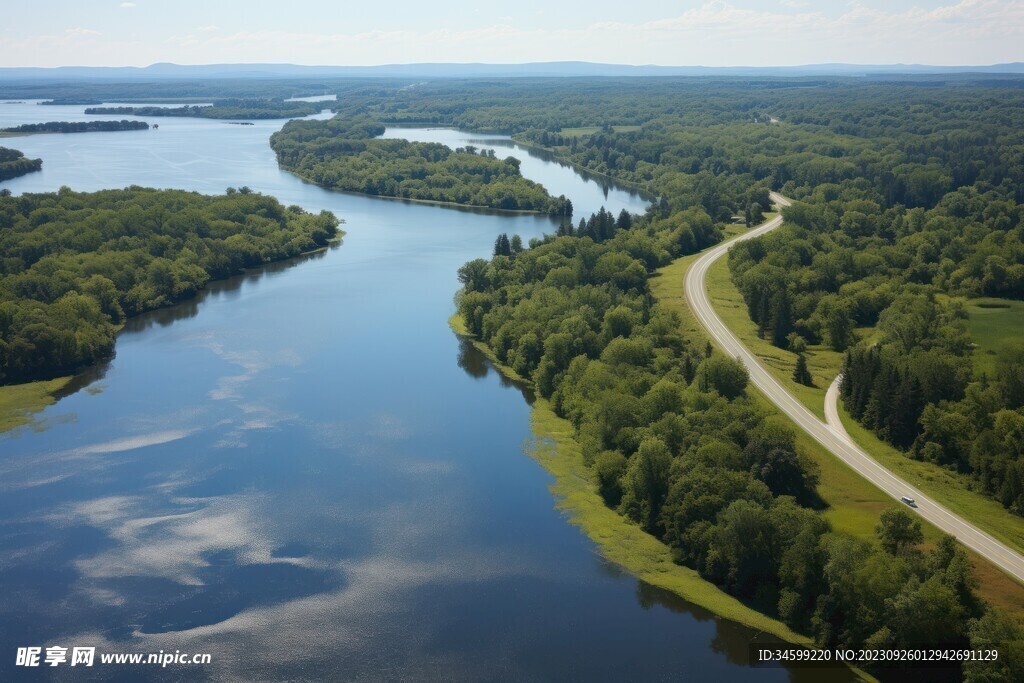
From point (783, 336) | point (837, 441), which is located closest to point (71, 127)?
point (783, 336)

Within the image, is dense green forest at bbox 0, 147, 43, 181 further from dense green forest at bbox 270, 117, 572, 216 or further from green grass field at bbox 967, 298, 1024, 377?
green grass field at bbox 967, 298, 1024, 377

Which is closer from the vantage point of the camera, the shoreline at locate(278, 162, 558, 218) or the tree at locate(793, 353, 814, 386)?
the tree at locate(793, 353, 814, 386)

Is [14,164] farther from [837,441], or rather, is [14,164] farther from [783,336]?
[837,441]

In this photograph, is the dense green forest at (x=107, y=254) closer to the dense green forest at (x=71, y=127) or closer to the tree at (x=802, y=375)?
the tree at (x=802, y=375)

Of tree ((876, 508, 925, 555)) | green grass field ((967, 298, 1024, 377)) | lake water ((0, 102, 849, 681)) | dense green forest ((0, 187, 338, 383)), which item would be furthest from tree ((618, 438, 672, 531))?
dense green forest ((0, 187, 338, 383))

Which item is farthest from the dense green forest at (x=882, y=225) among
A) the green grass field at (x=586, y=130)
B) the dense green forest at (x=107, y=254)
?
the dense green forest at (x=107, y=254)

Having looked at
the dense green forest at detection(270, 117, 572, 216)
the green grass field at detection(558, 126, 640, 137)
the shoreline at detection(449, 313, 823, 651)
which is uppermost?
the green grass field at detection(558, 126, 640, 137)

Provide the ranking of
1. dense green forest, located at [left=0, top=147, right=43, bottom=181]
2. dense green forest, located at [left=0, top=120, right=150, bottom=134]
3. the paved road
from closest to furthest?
the paved road, dense green forest, located at [left=0, top=147, right=43, bottom=181], dense green forest, located at [left=0, top=120, right=150, bottom=134]
